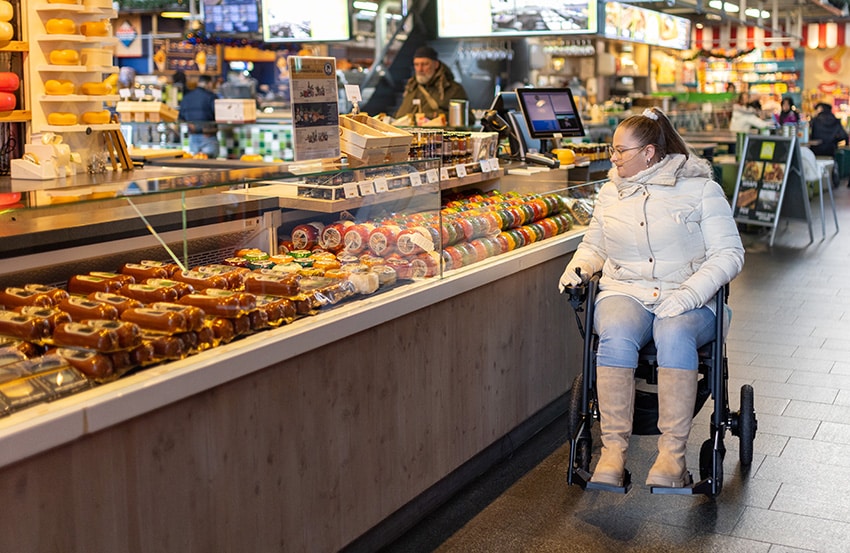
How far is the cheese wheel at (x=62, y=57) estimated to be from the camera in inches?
Answer: 222

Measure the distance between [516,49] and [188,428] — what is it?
11.9m

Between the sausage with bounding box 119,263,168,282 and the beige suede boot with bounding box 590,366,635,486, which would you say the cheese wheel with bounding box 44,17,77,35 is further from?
the beige suede boot with bounding box 590,366,635,486

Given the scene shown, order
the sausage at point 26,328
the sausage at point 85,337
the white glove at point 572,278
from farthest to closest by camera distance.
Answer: the white glove at point 572,278 → the sausage at point 26,328 → the sausage at point 85,337

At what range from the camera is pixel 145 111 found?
28.8 ft

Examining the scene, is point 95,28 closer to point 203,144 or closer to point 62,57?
point 62,57

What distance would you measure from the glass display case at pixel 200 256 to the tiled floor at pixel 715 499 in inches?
35.9

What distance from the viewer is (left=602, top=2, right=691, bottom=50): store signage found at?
33.7 ft

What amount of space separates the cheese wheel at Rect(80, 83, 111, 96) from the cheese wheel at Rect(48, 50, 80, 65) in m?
0.16

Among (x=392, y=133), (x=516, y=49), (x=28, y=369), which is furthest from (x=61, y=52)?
(x=516, y=49)

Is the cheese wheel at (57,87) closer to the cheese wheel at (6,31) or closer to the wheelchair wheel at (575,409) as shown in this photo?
the cheese wheel at (6,31)

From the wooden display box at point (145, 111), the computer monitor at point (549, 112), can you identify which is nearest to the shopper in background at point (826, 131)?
the wooden display box at point (145, 111)

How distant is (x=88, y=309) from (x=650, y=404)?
2212mm

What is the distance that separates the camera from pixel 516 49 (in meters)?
13.9

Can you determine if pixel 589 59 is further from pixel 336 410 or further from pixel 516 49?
pixel 336 410
